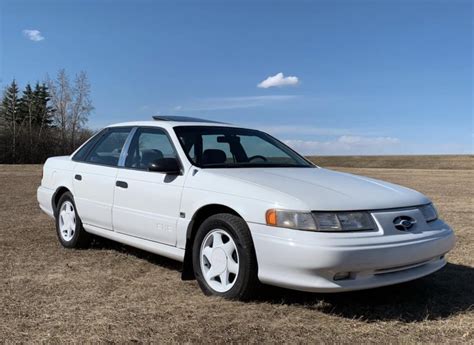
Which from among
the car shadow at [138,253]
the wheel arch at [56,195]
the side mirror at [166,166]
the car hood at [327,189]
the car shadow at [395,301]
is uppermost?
the side mirror at [166,166]

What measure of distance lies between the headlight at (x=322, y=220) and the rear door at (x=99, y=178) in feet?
7.51

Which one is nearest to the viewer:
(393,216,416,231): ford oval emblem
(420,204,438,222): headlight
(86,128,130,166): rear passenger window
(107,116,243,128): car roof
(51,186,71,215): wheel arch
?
(393,216,416,231): ford oval emblem

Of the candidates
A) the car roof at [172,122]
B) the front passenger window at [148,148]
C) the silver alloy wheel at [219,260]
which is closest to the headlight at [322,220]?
the silver alloy wheel at [219,260]

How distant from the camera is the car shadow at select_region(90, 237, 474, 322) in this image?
4.13 m

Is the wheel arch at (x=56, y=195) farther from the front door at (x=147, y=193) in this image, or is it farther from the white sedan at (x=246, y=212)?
the front door at (x=147, y=193)

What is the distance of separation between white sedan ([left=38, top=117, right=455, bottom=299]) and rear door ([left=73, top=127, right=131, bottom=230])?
0.06 ft

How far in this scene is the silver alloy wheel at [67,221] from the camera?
20.8ft

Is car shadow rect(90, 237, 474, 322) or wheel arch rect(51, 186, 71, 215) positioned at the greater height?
wheel arch rect(51, 186, 71, 215)

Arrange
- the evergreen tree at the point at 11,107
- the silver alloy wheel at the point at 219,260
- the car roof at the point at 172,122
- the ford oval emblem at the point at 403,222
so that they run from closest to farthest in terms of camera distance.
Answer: the ford oval emblem at the point at 403,222
the silver alloy wheel at the point at 219,260
the car roof at the point at 172,122
the evergreen tree at the point at 11,107

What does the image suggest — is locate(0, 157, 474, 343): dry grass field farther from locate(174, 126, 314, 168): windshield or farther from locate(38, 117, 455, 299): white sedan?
locate(174, 126, 314, 168): windshield

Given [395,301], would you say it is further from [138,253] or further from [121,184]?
[138,253]

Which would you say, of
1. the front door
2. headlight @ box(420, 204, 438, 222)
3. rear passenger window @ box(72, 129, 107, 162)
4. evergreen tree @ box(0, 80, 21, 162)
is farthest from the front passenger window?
evergreen tree @ box(0, 80, 21, 162)

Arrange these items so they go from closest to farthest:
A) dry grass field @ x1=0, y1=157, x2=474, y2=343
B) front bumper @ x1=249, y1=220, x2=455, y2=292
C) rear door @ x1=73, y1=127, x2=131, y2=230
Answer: dry grass field @ x1=0, y1=157, x2=474, y2=343
front bumper @ x1=249, y1=220, x2=455, y2=292
rear door @ x1=73, y1=127, x2=131, y2=230

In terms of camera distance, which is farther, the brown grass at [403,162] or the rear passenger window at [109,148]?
the brown grass at [403,162]
